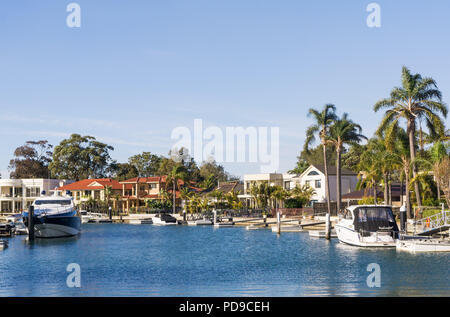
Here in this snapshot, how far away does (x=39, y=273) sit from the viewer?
34250 mm

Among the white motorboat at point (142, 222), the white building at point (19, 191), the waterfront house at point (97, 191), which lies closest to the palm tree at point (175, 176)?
the waterfront house at point (97, 191)

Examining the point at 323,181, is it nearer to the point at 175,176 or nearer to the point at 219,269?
the point at 175,176

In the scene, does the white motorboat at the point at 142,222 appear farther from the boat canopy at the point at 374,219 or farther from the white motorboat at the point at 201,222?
the boat canopy at the point at 374,219

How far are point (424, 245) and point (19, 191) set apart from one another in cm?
10764

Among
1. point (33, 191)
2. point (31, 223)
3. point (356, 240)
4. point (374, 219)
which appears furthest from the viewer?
point (33, 191)

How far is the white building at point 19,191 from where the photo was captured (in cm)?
12625

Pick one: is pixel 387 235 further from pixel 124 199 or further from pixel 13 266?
pixel 124 199

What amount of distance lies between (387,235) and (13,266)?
27.1 m

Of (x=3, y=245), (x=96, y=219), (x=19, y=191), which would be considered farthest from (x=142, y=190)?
(x=3, y=245)

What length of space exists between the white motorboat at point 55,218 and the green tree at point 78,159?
88.6m

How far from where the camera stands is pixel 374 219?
1764 inches

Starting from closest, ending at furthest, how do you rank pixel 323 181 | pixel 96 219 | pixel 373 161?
pixel 373 161 → pixel 323 181 → pixel 96 219

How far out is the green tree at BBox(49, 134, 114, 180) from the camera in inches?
5856

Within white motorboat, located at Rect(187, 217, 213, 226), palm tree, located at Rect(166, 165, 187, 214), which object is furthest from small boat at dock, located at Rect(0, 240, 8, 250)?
palm tree, located at Rect(166, 165, 187, 214)
